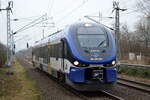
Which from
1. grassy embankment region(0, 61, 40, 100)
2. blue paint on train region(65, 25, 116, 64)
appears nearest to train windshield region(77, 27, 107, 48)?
blue paint on train region(65, 25, 116, 64)

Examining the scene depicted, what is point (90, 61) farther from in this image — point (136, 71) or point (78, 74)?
point (136, 71)

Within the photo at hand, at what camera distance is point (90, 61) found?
40.2 ft

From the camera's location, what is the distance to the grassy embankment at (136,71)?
2138 centimetres

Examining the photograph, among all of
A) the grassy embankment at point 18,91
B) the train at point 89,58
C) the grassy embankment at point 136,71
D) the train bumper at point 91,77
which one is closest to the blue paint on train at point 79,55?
the train at point 89,58

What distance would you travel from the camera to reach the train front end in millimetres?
12266

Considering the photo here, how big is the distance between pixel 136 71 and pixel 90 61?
11.8m

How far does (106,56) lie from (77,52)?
1.27 metres

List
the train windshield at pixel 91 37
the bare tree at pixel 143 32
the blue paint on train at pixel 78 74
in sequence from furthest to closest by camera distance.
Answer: the bare tree at pixel 143 32 < the train windshield at pixel 91 37 < the blue paint on train at pixel 78 74

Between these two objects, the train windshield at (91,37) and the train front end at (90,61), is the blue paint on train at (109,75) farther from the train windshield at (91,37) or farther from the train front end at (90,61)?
the train windshield at (91,37)

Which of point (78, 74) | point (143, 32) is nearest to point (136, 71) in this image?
point (78, 74)

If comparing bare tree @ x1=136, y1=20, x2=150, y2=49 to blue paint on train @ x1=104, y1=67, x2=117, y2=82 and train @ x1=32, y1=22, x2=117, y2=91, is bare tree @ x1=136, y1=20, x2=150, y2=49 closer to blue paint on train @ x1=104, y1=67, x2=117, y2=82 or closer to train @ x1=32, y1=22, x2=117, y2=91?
train @ x1=32, y1=22, x2=117, y2=91

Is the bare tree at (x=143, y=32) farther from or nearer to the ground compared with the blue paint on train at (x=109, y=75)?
farther from the ground

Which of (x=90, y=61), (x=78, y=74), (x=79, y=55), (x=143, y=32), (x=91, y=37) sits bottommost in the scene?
(x=78, y=74)

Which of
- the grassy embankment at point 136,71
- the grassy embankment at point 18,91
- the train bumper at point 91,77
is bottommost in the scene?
the grassy embankment at point 18,91
